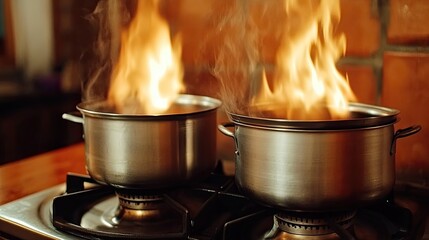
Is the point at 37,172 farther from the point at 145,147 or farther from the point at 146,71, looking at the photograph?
the point at 145,147

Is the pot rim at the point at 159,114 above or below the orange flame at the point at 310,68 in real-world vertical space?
below

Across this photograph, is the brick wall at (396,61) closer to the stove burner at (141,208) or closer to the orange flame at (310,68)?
the orange flame at (310,68)

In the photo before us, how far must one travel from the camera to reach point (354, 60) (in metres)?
0.98

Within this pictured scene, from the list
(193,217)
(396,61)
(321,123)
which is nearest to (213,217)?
(193,217)

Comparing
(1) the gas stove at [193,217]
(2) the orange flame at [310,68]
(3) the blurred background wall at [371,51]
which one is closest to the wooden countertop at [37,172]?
(1) the gas stove at [193,217]

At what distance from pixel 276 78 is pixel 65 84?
2167 millimetres

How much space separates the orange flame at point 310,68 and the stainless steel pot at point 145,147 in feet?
0.38

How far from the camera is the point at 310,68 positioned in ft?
2.83

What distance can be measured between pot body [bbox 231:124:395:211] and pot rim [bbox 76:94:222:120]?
0.49ft

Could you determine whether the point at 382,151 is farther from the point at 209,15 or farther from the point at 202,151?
the point at 209,15

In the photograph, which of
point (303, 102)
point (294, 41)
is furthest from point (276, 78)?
point (303, 102)

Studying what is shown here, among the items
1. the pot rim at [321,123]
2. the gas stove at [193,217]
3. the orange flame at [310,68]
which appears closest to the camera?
the pot rim at [321,123]

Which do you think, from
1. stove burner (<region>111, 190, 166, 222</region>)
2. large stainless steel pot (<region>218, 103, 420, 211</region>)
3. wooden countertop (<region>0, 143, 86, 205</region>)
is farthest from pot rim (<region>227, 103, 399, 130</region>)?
wooden countertop (<region>0, 143, 86, 205</region>)

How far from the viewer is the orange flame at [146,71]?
0.98 metres
